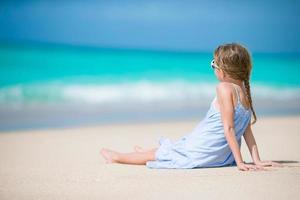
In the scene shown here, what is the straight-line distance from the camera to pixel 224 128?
398 cm

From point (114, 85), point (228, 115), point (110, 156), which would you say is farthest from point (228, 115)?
point (114, 85)

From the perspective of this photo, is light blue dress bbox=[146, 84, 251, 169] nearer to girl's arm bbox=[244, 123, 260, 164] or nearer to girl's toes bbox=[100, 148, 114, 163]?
girl's arm bbox=[244, 123, 260, 164]

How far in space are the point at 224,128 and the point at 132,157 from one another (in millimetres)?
787

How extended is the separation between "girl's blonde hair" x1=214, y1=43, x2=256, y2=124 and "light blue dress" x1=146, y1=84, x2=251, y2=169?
9cm

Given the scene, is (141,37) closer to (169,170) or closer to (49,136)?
(49,136)

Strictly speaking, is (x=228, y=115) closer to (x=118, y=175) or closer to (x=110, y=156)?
(x=118, y=175)

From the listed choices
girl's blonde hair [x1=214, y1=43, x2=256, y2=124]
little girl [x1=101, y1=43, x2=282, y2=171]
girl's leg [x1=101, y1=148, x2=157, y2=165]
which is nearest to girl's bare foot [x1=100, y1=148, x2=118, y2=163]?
girl's leg [x1=101, y1=148, x2=157, y2=165]

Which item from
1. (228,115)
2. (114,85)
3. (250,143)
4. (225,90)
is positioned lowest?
(250,143)

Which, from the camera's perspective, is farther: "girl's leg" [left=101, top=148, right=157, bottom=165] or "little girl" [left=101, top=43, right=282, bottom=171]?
"girl's leg" [left=101, top=148, right=157, bottom=165]

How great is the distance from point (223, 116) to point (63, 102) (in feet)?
24.5

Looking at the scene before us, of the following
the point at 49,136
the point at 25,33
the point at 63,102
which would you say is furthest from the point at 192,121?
the point at 25,33

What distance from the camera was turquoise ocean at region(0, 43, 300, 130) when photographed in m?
9.18

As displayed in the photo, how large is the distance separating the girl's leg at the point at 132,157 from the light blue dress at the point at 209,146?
152 mm

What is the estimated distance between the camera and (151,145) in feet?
19.0
